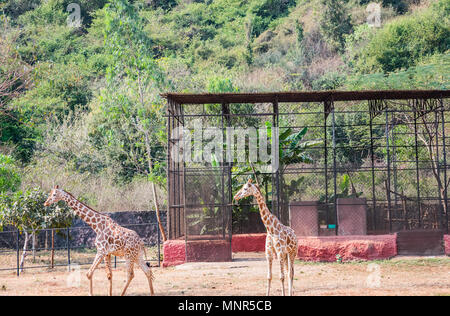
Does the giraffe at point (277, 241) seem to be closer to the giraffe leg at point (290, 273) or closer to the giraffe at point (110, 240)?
the giraffe leg at point (290, 273)

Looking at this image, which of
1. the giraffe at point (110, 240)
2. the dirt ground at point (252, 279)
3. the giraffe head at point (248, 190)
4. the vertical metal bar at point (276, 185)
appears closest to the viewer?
the giraffe at point (110, 240)

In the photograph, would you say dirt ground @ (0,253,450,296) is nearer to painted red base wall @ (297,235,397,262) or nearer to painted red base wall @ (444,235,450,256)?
painted red base wall @ (297,235,397,262)

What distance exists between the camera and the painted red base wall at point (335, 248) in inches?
576

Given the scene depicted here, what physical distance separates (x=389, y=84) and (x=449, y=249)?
1275 cm

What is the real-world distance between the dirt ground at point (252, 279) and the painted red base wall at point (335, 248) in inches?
12.2

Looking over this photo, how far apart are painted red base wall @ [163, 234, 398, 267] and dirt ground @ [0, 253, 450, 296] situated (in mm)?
310

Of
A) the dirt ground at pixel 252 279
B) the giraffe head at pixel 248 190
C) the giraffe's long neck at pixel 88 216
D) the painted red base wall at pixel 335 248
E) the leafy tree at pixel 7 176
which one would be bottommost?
the dirt ground at pixel 252 279

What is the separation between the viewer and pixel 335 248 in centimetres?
1483

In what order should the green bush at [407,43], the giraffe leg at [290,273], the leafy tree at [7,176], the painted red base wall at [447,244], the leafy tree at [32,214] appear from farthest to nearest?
1. the green bush at [407,43]
2. the leafy tree at [7,176]
3. the leafy tree at [32,214]
4. the painted red base wall at [447,244]
5. the giraffe leg at [290,273]

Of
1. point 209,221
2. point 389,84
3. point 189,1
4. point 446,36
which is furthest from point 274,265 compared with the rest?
point 189,1

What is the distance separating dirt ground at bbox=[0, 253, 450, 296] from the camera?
34.8ft

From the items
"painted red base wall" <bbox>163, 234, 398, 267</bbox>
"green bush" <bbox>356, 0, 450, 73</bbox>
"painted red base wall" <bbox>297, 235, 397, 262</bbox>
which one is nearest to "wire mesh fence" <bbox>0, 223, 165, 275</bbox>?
"painted red base wall" <bbox>163, 234, 398, 267</bbox>

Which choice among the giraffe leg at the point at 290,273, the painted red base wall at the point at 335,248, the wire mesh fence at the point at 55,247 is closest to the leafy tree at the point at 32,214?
the wire mesh fence at the point at 55,247

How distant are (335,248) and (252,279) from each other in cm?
344
